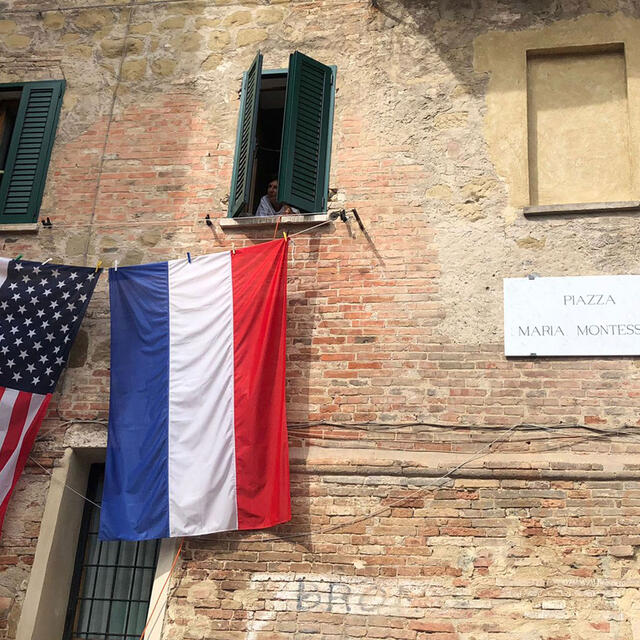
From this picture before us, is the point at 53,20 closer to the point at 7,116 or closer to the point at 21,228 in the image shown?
the point at 7,116

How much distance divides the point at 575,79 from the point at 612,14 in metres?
0.70

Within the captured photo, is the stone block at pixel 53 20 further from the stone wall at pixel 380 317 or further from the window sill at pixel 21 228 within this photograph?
the window sill at pixel 21 228

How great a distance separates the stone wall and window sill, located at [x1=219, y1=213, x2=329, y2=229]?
4.3 inches

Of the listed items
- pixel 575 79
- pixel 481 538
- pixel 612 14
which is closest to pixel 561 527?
pixel 481 538

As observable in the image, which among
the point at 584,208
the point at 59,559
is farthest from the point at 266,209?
the point at 59,559

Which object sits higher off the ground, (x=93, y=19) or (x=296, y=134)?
(x=93, y=19)

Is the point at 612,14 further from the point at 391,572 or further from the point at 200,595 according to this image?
the point at 200,595

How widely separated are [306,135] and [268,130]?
79.3 inches

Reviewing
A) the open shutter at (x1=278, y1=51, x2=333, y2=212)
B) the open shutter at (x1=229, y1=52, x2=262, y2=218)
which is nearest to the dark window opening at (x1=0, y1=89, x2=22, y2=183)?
the open shutter at (x1=229, y1=52, x2=262, y2=218)

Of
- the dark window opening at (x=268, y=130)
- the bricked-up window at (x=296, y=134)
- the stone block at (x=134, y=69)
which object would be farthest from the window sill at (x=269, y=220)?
the stone block at (x=134, y=69)

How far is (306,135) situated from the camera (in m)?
7.66

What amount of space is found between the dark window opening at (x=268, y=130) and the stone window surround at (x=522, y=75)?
6.25 ft

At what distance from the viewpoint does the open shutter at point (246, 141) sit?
24.5 ft

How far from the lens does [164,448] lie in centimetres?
662
